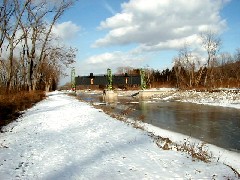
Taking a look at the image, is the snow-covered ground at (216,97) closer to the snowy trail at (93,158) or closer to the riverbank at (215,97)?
the riverbank at (215,97)

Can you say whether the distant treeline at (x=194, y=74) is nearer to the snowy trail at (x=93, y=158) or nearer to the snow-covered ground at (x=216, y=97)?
the snow-covered ground at (x=216, y=97)

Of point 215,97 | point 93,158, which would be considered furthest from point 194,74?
point 93,158

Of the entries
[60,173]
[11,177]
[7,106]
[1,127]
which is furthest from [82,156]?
[7,106]

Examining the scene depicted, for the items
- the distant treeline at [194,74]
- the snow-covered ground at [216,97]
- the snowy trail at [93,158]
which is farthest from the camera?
the distant treeline at [194,74]

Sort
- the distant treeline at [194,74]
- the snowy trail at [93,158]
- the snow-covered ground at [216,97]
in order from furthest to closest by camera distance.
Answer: the distant treeline at [194,74], the snow-covered ground at [216,97], the snowy trail at [93,158]

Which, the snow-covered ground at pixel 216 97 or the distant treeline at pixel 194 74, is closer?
the snow-covered ground at pixel 216 97

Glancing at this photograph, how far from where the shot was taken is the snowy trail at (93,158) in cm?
685

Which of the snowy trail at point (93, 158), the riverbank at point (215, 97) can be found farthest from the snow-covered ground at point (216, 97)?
the snowy trail at point (93, 158)

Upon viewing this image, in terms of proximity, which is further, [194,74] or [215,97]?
[194,74]

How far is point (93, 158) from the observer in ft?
26.6

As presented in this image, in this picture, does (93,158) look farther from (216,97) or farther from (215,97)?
(215,97)

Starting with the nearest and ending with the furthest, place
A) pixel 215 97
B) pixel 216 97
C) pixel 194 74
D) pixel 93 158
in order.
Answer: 1. pixel 93 158
2. pixel 216 97
3. pixel 215 97
4. pixel 194 74

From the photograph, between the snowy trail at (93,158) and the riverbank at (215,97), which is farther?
the riverbank at (215,97)

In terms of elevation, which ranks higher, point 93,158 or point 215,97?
point 215,97
